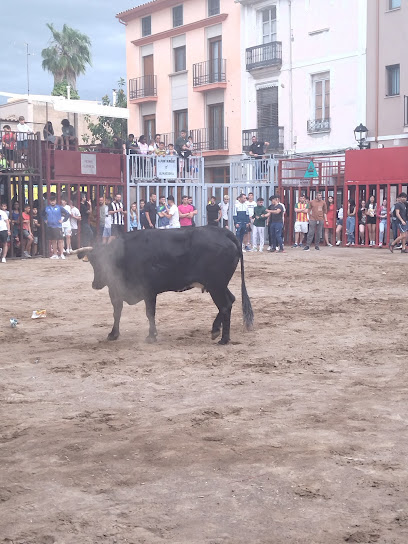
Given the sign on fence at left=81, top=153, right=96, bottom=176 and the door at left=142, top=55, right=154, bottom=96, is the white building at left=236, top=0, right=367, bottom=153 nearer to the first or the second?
the door at left=142, top=55, right=154, bottom=96

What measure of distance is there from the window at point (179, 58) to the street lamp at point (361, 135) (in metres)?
11.7

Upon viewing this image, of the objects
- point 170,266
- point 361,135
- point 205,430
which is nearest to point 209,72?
point 361,135

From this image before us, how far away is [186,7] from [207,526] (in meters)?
34.8

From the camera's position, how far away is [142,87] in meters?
37.6

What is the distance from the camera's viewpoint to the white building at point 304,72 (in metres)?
28.6

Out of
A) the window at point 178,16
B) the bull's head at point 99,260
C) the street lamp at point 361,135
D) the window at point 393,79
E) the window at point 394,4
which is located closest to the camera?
the bull's head at point 99,260

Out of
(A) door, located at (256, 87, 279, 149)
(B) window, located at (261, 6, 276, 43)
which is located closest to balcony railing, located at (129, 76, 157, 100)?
(A) door, located at (256, 87, 279, 149)

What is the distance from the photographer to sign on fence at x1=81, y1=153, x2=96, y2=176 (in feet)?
72.4

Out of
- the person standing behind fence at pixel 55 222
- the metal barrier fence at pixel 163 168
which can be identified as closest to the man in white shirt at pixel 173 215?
the person standing behind fence at pixel 55 222

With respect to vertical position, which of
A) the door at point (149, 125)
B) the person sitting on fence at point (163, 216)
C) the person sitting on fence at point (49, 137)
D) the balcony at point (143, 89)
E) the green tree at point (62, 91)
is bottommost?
the person sitting on fence at point (163, 216)

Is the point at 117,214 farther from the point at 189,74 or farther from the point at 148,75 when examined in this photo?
the point at 148,75

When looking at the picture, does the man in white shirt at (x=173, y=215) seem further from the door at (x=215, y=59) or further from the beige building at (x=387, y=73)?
the door at (x=215, y=59)

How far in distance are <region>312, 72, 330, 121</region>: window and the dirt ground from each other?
69.0 feet

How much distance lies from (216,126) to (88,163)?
13494mm
